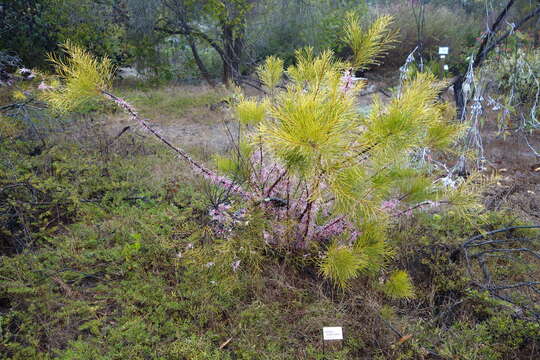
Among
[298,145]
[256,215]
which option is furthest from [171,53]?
[298,145]

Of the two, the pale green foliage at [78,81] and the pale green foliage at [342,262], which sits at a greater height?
the pale green foliage at [78,81]

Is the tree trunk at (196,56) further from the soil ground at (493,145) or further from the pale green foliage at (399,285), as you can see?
the pale green foliage at (399,285)

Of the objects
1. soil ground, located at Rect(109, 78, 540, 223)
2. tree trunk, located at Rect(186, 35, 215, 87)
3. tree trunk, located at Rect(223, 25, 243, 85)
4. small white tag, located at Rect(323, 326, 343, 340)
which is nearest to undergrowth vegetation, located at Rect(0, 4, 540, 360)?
small white tag, located at Rect(323, 326, 343, 340)

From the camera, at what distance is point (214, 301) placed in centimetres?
214

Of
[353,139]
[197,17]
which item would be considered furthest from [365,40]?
[197,17]

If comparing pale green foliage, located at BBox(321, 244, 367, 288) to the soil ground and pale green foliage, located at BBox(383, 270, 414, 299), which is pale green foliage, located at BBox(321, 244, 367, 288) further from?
the soil ground

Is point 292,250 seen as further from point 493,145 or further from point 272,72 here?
point 493,145

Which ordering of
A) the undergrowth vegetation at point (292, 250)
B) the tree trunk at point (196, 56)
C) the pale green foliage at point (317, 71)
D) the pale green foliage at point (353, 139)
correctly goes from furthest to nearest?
1. the tree trunk at point (196, 56)
2. the pale green foliage at point (317, 71)
3. the undergrowth vegetation at point (292, 250)
4. the pale green foliage at point (353, 139)

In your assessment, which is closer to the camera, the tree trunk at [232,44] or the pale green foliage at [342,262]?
the pale green foliage at [342,262]

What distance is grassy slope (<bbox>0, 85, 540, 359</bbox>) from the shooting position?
1902 millimetres

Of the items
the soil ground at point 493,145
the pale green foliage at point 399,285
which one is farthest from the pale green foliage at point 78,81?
the pale green foliage at point 399,285

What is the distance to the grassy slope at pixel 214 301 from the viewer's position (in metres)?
1.90

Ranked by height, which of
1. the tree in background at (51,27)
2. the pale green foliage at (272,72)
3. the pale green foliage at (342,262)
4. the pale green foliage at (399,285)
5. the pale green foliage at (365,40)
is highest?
the tree in background at (51,27)

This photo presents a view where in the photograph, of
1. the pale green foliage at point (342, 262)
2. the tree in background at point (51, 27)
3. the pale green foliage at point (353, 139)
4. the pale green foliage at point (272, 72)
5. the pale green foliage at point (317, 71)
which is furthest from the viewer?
the tree in background at point (51, 27)
